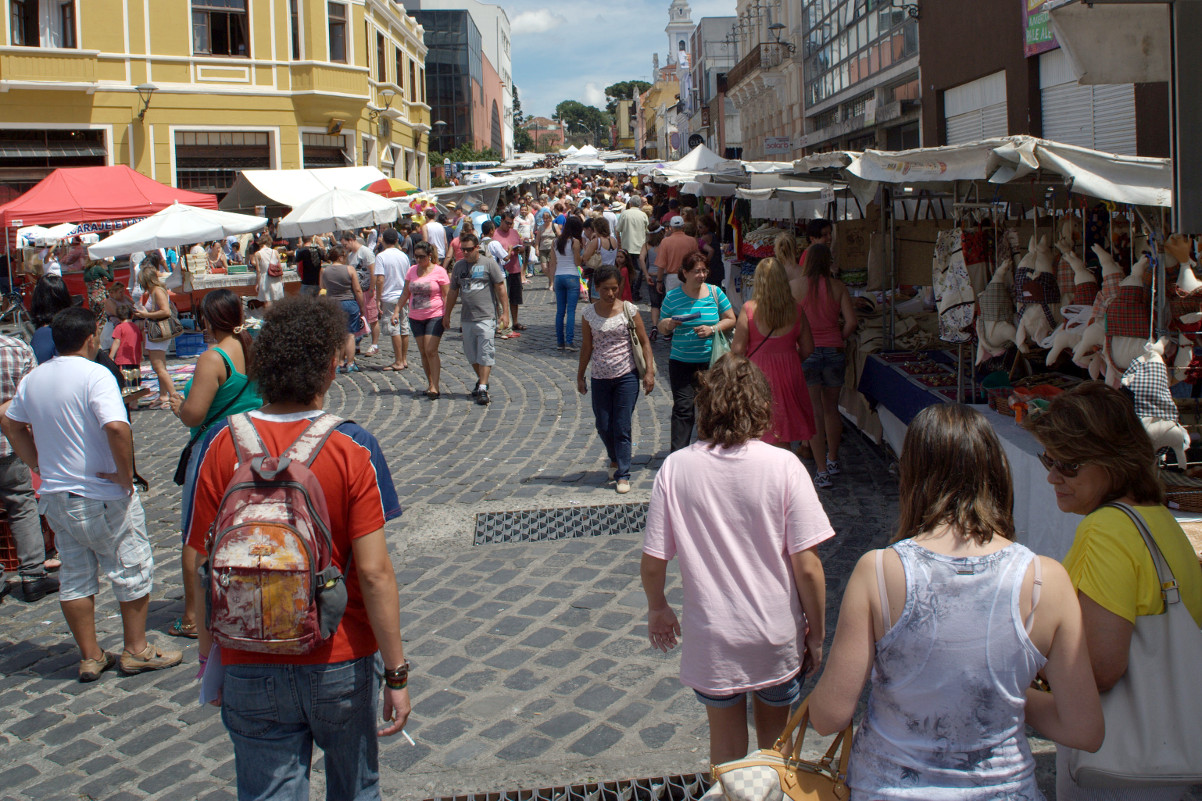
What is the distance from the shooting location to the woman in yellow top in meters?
2.43

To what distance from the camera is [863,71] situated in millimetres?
22719

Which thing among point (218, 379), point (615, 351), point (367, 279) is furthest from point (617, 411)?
point (367, 279)

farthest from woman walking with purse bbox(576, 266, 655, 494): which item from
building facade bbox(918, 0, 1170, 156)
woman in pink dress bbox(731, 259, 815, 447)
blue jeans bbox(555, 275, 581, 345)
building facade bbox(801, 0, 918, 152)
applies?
building facade bbox(801, 0, 918, 152)

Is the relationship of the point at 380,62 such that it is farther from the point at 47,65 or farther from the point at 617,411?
the point at 617,411

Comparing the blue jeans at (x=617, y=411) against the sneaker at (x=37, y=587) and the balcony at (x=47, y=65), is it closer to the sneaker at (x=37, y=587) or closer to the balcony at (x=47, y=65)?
the sneaker at (x=37, y=587)

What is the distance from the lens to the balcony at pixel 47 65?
23.7m

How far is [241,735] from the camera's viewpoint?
2633 mm

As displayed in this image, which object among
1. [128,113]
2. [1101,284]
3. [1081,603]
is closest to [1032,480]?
[1101,284]

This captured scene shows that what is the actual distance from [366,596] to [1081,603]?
5.74 feet

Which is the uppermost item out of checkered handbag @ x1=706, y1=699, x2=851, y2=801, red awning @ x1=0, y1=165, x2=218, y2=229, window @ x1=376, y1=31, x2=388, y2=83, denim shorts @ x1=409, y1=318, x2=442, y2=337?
window @ x1=376, y1=31, x2=388, y2=83

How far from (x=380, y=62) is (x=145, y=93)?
1094cm

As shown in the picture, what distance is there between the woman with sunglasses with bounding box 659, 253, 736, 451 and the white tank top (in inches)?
189

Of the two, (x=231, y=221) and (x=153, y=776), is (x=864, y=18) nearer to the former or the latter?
(x=231, y=221)

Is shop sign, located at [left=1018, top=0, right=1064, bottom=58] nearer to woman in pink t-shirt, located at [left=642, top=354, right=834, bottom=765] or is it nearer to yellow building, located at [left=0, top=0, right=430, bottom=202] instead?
woman in pink t-shirt, located at [left=642, top=354, right=834, bottom=765]
